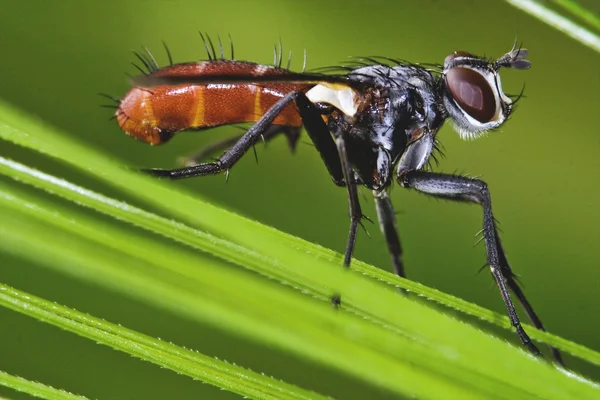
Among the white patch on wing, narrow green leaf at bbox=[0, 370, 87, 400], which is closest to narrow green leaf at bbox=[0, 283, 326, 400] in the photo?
narrow green leaf at bbox=[0, 370, 87, 400]

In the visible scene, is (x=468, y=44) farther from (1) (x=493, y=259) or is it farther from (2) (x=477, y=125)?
(1) (x=493, y=259)

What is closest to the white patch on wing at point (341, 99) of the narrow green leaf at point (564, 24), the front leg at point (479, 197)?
the front leg at point (479, 197)

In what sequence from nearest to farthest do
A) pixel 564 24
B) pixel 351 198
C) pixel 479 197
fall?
pixel 564 24, pixel 351 198, pixel 479 197

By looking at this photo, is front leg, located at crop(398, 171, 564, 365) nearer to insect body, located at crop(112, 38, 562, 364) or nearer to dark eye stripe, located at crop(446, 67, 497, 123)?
insect body, located at crop(112, 38, 562, 364)

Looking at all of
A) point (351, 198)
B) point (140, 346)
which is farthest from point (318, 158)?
point (140, 346)

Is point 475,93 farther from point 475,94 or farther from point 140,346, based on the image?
point 140,346

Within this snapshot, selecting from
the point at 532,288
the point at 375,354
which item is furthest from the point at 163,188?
the point at 532,288
